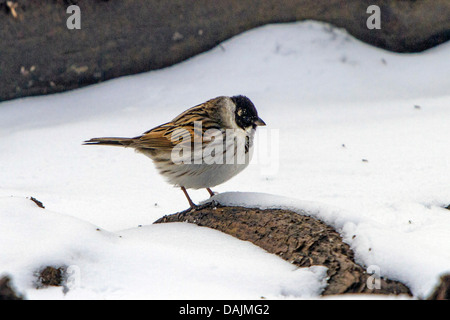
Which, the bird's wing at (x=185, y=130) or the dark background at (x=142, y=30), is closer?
the bird's wing at (x=185, y=130)

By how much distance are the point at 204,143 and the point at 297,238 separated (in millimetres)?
973

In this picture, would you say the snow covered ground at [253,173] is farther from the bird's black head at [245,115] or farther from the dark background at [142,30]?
the bird's black head at [245,115]

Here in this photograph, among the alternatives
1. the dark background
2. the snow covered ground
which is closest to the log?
the snow covered ground

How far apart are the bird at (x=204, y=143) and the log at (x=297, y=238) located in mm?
234

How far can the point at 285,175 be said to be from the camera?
4836 millimetres

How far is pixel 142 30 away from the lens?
6.89 metres

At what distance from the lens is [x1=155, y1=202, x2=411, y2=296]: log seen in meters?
2.43

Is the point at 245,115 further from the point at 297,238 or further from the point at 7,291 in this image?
the point at 7,291

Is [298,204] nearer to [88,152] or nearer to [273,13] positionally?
[88,152]

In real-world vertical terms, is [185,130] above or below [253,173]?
above

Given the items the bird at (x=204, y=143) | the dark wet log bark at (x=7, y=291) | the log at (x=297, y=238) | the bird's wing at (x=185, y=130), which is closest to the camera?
the dark wet log bark at (x=7, y=291)

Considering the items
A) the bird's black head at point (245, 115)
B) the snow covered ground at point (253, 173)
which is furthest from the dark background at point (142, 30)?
the bird's black head at point (245, 115)

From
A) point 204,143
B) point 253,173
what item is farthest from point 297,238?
point 253,173

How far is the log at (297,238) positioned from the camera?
7.97 ft
